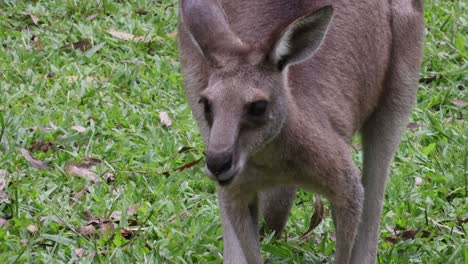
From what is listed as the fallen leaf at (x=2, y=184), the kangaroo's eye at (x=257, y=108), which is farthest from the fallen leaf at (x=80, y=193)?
the kangaroo's eye at (x=257, y=108)

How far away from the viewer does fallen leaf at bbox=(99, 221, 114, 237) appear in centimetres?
553

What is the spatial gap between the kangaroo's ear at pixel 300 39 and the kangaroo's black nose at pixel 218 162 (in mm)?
553

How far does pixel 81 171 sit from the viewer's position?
618cm

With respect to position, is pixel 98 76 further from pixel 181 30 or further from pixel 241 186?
pixel 241 186

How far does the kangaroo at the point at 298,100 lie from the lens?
14.7 feet

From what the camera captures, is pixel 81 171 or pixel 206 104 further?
pixel 81 171

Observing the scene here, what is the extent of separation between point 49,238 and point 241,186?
1.15m

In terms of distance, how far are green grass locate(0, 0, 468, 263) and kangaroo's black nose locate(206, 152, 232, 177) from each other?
3.95 feet

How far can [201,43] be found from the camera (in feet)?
15.4

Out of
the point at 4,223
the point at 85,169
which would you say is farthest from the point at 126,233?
the point at 85,169

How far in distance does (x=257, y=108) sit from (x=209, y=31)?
1.43 feet

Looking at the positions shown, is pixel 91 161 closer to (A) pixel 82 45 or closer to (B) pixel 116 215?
(B) pixel 116 215

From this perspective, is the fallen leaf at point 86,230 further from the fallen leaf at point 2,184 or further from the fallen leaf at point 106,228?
the fallen leaf at point 2,184

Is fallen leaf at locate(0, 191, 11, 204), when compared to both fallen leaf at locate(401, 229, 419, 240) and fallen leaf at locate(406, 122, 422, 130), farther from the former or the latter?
fallen leaf at locate(406, 122, 422, 130)
